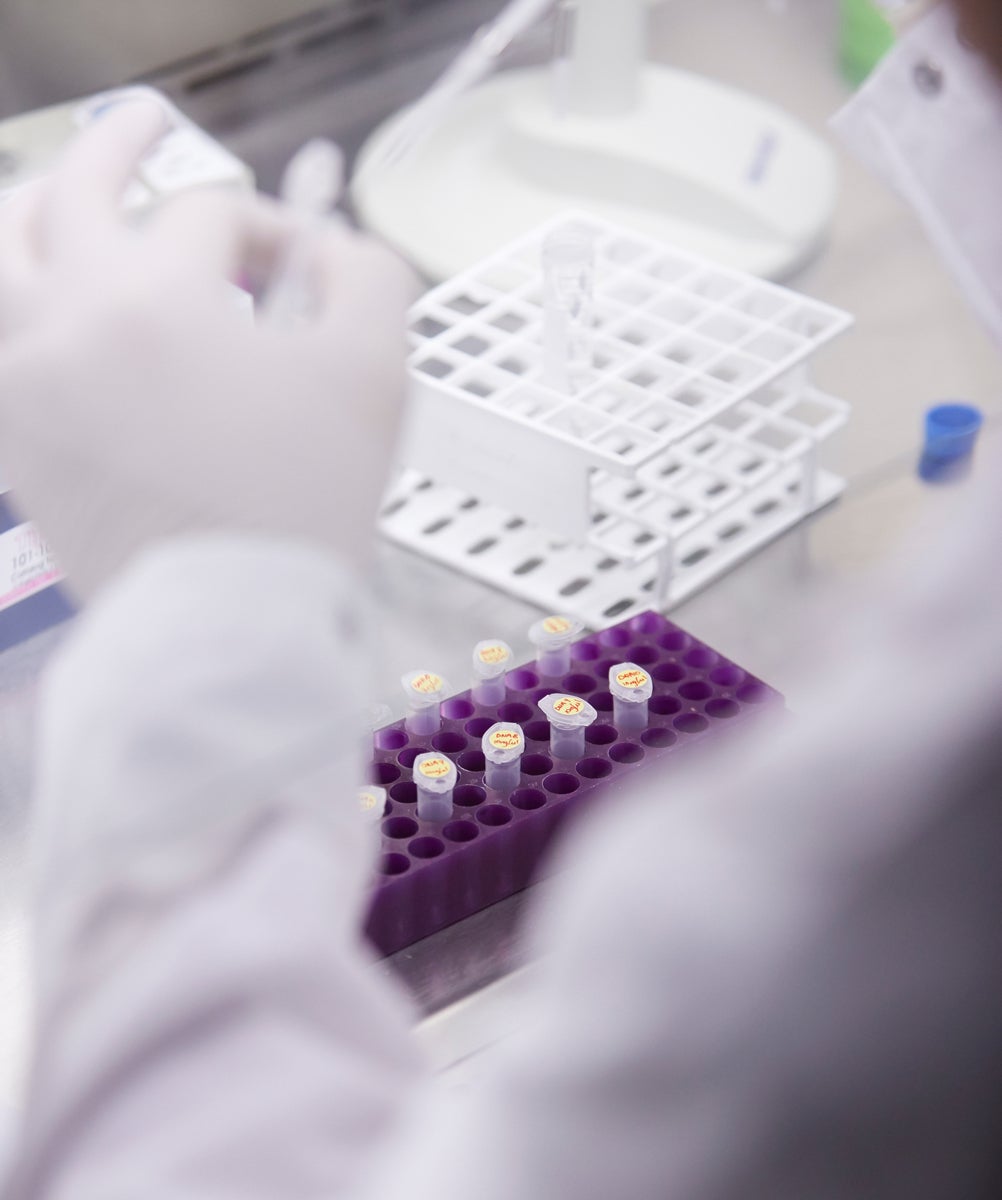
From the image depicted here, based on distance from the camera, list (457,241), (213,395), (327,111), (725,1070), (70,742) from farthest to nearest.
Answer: (327,111)
(457,241)
(213,395)
(70,742)
(725,1070)

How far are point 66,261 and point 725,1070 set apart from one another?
468 millimetres

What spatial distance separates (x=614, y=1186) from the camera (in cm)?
43

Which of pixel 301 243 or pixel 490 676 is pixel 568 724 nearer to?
pixel 490 676

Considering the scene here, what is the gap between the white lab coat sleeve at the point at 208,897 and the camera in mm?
511

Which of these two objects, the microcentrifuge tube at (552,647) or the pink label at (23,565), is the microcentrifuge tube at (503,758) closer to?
the microcentrifuge tube at (552,647)

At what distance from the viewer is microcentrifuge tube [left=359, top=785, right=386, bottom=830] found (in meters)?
1.01

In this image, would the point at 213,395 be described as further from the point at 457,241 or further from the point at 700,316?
the point at 457,241

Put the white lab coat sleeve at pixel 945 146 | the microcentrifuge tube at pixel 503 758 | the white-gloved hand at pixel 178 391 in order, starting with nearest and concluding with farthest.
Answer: the white-gloved hand at pixel 178 391
the white lab coat sleeve at pixel 945 146
the microcentrifuge tube at pixel 503 758

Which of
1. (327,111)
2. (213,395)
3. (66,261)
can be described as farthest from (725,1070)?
(327,111)

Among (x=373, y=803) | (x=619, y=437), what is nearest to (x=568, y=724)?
(x=373, y=803)

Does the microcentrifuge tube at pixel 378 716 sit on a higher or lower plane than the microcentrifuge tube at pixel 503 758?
lower

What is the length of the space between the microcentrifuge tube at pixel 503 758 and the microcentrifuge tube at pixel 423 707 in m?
0.05

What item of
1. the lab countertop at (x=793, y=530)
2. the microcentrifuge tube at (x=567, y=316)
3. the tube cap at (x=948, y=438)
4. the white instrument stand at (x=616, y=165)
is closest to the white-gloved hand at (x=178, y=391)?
the lab countertop at (x=793, y=530)

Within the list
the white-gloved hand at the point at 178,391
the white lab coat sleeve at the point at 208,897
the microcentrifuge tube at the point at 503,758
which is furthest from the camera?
the microcentrifuge tube at the point at 503,758
